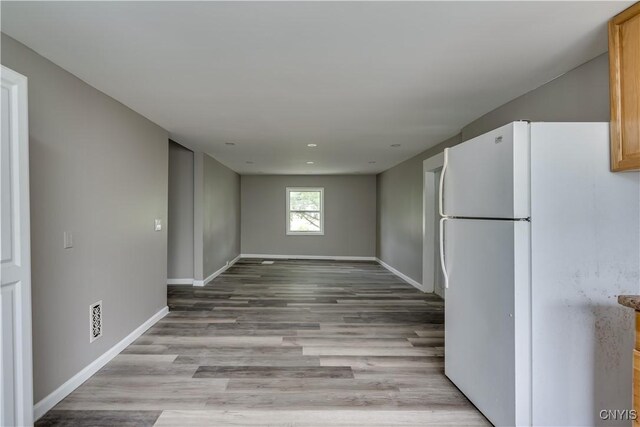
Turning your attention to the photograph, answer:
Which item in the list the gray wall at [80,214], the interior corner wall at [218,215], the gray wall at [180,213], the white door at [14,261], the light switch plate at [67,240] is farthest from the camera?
the interior corner wall at [218,215]

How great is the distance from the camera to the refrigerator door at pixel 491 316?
5.78 ft

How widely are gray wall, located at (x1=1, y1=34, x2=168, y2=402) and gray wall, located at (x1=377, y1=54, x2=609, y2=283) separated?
11.4 ft

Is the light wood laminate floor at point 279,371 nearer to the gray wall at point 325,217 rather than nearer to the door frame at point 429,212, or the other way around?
the door frame at point 429,212

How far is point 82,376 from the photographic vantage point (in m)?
2.44

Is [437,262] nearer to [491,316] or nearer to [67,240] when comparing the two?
[491,316]

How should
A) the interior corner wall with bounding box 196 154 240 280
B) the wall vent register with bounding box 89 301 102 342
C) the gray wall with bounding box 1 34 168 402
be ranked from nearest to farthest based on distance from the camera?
1. the gray wall with bounding box 1 34 168 402
2. the wall vent register with bounding box 89 301 102 342
3. the interior corner wall with bounding box 196 154 240 280

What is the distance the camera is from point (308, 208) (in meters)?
8.83

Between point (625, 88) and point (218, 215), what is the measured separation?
6.06 m

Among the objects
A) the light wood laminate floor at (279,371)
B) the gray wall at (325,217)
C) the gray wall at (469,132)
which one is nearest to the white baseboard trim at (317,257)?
the gray wall at (325,217)

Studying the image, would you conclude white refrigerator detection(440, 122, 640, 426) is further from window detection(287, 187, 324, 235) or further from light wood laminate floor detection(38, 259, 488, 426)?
window detection(287, 187, 324, 235)

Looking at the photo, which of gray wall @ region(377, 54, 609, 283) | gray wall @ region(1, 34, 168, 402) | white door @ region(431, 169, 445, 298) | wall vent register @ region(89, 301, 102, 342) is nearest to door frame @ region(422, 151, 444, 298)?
white door @ region(431, 169, 445, 298)

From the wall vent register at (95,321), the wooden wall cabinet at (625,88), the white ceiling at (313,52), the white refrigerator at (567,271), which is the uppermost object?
the white ceiling at (313,52)

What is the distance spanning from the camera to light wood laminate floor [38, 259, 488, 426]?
2072 millimetres

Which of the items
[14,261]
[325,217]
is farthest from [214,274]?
[14,261]
